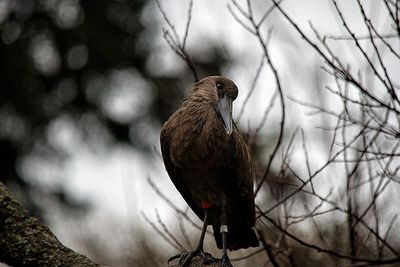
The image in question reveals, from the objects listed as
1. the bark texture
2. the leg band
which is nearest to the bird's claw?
the leg band

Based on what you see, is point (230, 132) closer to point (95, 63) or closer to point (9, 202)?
point (9, 202)

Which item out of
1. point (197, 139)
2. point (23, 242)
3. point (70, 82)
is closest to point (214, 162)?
point (197, 139)

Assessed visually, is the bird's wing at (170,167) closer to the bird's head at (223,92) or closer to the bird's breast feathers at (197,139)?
the bird's breast feathers at (197,139)

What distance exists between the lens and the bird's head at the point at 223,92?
5242mm

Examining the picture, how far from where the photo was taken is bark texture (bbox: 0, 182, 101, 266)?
4.04 m

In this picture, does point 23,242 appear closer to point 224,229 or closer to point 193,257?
point 193,257

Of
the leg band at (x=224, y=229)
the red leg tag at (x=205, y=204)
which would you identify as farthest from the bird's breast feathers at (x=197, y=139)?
the leg band at (x=224, y=229)

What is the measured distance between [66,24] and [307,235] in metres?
6.12

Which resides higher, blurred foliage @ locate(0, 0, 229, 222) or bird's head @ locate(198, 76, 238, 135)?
blurred foliage @ locate(0, 0, 229, 222)

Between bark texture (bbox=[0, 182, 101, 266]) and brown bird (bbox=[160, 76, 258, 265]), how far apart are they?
1.06 m

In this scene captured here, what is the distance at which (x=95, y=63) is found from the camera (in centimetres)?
1265

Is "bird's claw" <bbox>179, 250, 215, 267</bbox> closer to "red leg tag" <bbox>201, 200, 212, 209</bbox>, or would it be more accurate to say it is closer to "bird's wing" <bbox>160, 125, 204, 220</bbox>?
"red leg tag" <bbox>201, 200, 212, 209</bbox>

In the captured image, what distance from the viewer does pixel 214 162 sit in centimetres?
512

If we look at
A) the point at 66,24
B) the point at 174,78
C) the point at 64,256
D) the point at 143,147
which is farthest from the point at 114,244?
the point at 64,256
